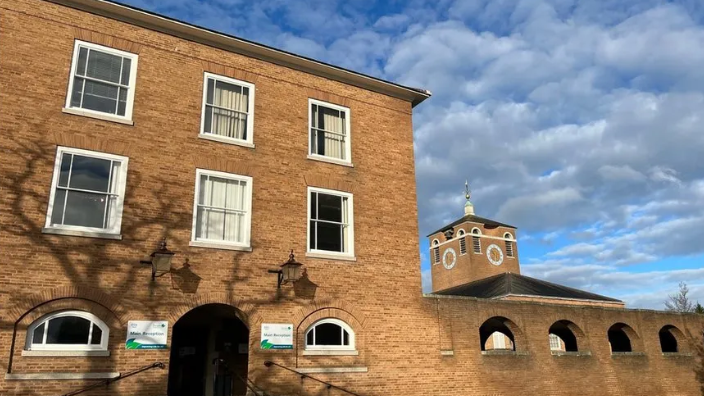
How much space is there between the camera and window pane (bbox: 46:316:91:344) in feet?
36.4

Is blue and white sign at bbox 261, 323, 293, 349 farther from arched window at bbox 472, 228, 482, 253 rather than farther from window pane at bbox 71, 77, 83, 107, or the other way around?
arched window at bbox 472, 228, 482, 253

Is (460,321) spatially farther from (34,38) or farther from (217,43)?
(34,38)

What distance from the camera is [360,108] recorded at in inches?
665

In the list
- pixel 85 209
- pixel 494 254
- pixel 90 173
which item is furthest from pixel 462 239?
pixel 85 209

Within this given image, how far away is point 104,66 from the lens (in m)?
13.4

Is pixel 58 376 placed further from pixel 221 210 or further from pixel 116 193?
pixel 221 210

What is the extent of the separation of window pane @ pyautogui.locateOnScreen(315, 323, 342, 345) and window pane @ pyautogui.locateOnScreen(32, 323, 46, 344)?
20.7 ft

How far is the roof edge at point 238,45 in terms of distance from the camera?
13.5 metres

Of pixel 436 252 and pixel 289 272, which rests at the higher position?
pixel 436 252

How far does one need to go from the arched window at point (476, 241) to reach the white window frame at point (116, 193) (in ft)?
149

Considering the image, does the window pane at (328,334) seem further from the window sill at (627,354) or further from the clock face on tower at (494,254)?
the clock face on tower at (494,254)

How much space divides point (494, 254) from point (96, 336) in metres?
48.2

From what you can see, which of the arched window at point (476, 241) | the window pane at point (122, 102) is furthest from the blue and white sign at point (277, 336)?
the arched window at point (476, 241)

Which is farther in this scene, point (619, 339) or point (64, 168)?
point (619, 339)
